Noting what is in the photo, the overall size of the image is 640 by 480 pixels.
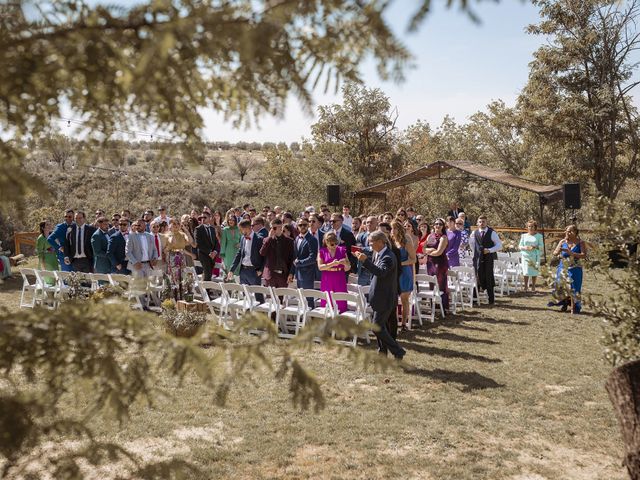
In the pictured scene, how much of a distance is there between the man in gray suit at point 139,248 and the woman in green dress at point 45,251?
2.48 metres

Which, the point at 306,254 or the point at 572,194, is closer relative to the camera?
the point at 306,254

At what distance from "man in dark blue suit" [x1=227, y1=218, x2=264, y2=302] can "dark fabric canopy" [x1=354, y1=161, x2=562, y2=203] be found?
36.0 feet

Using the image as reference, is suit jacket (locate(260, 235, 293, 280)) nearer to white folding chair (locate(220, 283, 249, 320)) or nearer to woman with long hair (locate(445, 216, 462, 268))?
A: white folding chair (locate(220, 283, 249, 320))

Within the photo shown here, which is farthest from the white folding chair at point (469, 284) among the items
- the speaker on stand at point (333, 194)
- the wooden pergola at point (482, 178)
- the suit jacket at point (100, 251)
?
the speaker on stand at point (333, 194)

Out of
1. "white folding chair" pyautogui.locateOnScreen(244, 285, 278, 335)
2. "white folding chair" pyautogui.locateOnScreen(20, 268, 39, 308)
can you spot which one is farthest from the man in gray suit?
"white folding chair" pyautogui.locateOnScreen(244, 285, 278, 335)

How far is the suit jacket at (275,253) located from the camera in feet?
35.3

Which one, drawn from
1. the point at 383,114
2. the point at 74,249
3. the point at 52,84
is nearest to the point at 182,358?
the point at 52,84

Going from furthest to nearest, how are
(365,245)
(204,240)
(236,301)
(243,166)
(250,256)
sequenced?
(243,166) → (204,240) → (365,245) → (250,256) → (236,301)

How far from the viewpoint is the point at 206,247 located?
13695 millimetres

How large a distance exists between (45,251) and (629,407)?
13872 millimetres

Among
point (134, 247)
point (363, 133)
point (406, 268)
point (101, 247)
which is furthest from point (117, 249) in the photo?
point (363, 133)

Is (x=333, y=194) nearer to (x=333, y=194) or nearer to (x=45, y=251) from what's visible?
(x=333, y=194)

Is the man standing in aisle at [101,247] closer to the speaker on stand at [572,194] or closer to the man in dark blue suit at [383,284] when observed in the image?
the man in dark blue suit at [383,284]

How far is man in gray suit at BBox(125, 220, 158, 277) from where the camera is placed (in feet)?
41.9
